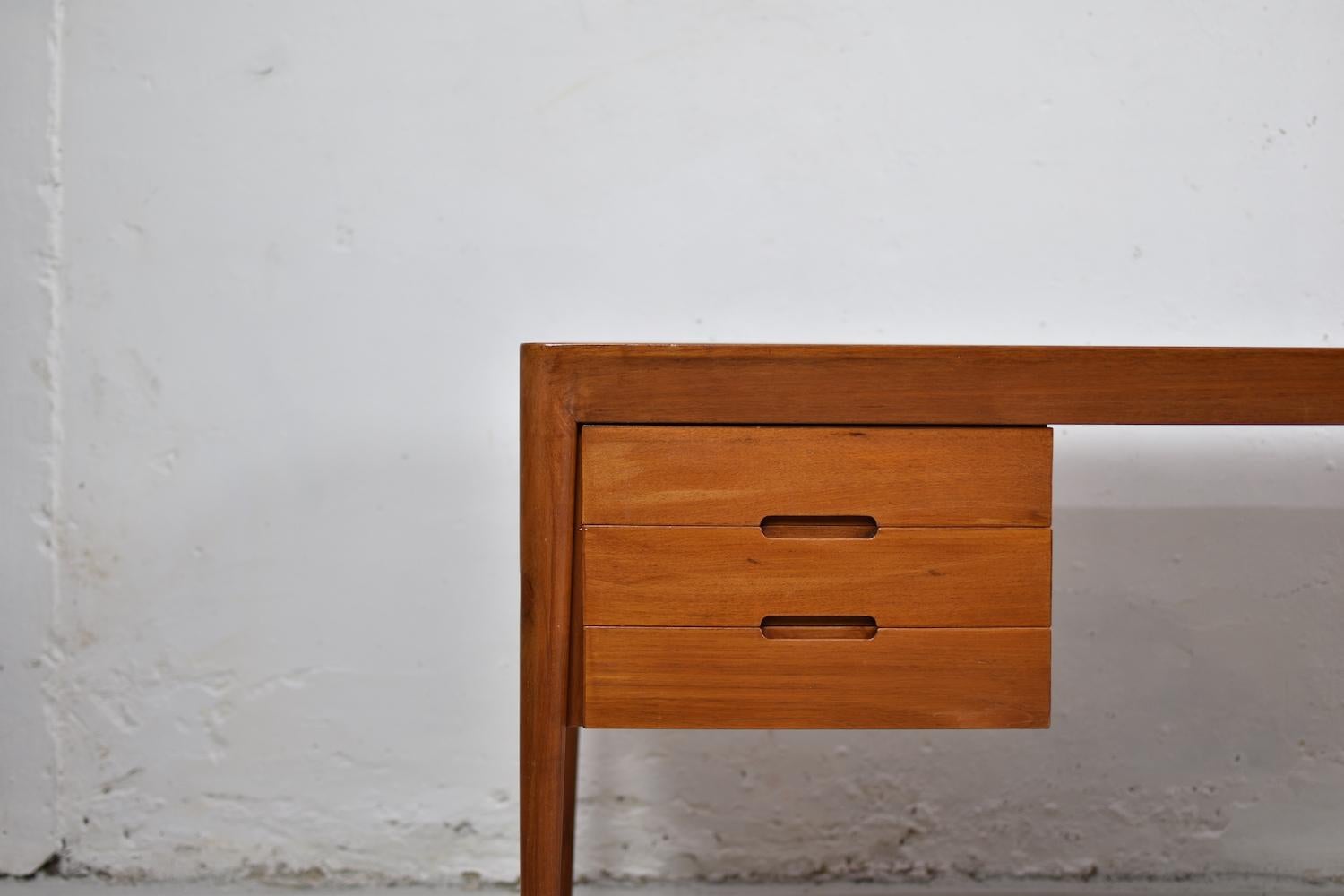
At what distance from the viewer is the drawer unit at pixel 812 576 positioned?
2.85ft

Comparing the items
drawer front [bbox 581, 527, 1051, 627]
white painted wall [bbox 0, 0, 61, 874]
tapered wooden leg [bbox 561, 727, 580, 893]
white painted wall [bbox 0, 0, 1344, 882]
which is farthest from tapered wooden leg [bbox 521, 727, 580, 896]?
white painted wall [bbox 0, 0, 61, 874]

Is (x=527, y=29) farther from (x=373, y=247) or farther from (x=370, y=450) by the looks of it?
(x=370, y=450)

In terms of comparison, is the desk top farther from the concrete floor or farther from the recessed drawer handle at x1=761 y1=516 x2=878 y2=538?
the concrete floor

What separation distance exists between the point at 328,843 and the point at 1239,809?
1.31 meters

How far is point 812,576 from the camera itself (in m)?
0.87

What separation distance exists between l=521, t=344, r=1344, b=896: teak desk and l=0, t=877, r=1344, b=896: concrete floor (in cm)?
62

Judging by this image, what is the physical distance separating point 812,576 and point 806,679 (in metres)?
0.09

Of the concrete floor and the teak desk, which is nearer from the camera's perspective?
the teak desk

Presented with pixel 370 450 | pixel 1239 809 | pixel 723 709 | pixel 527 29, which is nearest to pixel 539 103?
pixel 527 29

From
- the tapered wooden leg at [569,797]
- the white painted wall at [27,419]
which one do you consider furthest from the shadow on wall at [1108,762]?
the white painted wall at [27,419]

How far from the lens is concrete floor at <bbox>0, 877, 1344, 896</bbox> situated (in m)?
1.42

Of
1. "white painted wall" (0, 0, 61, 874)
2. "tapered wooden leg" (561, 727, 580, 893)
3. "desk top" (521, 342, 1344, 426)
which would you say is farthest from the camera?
"white painted wall" (0, 0, 61, 874)

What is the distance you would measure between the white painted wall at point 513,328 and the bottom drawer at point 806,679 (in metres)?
0.60

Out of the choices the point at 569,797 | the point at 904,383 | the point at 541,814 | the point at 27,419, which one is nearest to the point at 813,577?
the point at 904,383
